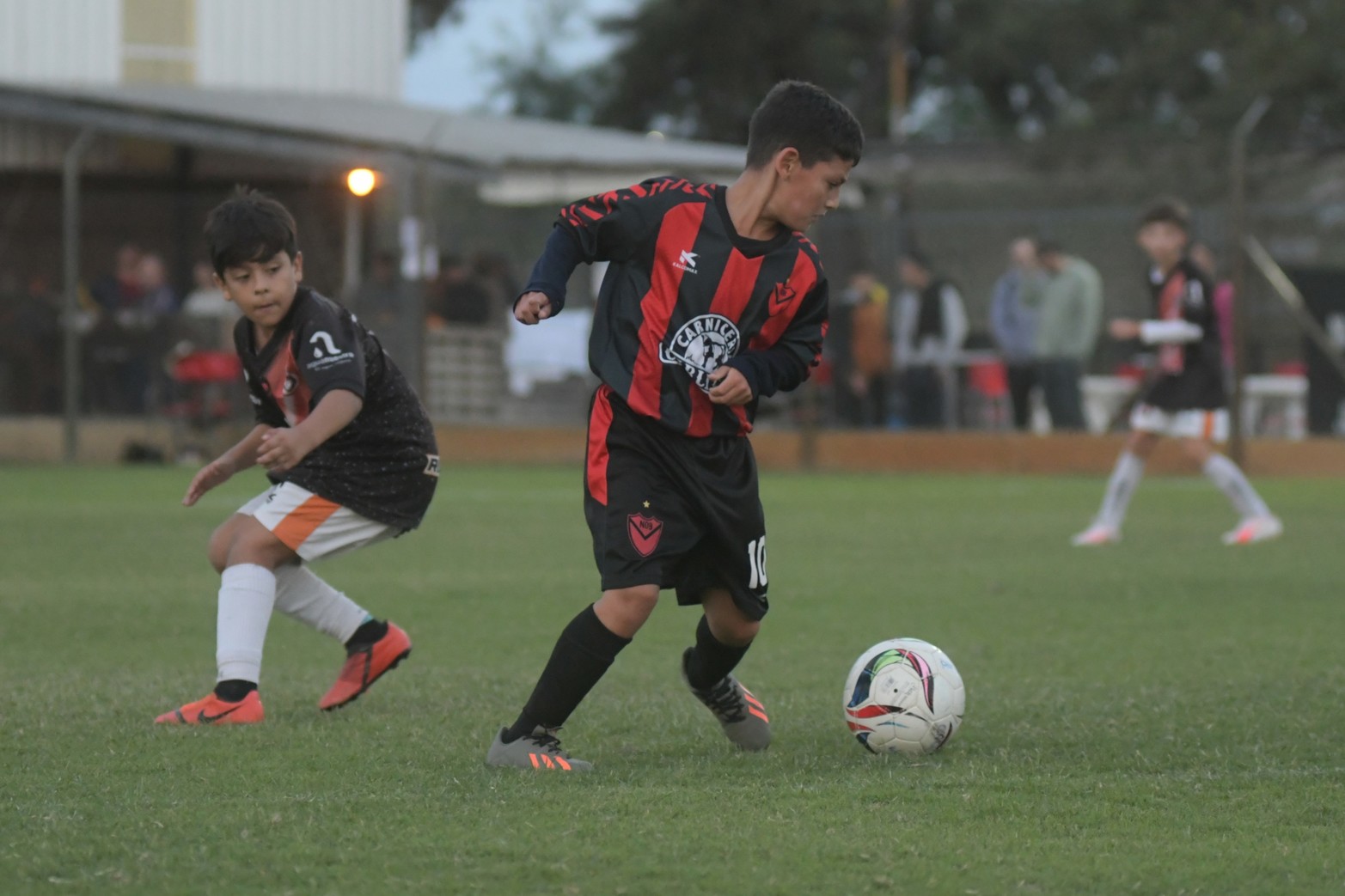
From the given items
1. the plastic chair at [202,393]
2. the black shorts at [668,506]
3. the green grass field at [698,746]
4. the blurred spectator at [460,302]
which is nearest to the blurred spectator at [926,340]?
the blurred spectator at [460,302]

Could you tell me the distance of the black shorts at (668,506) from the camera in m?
4.30

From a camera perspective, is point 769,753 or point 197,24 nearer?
point 769,753

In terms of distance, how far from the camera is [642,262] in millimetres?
4453

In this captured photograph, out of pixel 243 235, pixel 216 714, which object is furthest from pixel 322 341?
pixel 216 714

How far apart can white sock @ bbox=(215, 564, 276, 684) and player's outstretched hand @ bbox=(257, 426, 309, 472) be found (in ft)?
1.62

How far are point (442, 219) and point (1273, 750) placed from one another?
15.8 m

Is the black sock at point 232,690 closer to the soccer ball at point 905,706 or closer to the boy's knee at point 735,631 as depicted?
the boy's knee at point 735,631

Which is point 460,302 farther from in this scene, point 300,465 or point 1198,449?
point 300,465

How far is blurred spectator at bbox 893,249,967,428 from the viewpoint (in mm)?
17266

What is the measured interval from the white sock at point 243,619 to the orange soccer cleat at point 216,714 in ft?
0.23

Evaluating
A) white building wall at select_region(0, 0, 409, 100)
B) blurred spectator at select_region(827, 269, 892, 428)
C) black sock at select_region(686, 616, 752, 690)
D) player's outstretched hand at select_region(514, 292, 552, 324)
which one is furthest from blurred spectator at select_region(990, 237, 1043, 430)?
player's outstretched hand at select_region(514, 292, 552, 324)

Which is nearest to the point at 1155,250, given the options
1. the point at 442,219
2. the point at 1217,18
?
the point at 442,219

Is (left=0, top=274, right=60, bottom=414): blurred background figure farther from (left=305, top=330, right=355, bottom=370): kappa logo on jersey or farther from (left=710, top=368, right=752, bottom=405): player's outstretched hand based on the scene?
(left=710, top=368, right=752, bottom=405): player's outstretched hand

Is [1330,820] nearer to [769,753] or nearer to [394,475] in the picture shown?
[769,753]
